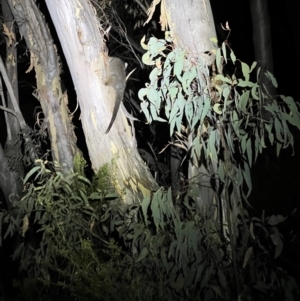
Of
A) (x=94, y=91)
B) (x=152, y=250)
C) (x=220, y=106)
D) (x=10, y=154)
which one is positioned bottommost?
(x=152, y=250)

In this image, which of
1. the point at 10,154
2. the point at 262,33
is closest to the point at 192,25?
the point at 10,154

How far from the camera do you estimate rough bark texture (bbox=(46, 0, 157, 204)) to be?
2711 mm

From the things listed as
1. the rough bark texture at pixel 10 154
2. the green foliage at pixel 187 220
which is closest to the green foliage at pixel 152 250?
the green foliage at pixel 187 220

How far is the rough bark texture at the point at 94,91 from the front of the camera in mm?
2711

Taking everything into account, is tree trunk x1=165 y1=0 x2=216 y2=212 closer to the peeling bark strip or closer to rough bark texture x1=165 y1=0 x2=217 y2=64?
rough bark texture x1=165 y1=0 x2=217 y2=64

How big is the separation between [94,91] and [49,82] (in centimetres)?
69

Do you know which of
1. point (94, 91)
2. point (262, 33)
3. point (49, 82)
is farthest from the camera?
point (262, 33)

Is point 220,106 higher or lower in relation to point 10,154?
higher

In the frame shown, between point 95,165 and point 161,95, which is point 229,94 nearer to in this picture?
point 161,95

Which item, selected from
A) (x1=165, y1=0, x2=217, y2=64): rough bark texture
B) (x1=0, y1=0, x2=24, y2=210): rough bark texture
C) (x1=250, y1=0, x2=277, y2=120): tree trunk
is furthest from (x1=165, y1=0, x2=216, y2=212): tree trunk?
(x1=250, y1=0, x2=277, y2=120): tree trunk

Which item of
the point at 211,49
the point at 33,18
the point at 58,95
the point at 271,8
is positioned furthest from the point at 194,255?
the point at 271,8

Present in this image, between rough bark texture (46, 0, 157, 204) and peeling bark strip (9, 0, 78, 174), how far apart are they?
50cm

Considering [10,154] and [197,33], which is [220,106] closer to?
[197,33]

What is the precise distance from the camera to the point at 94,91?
2.72 metres
